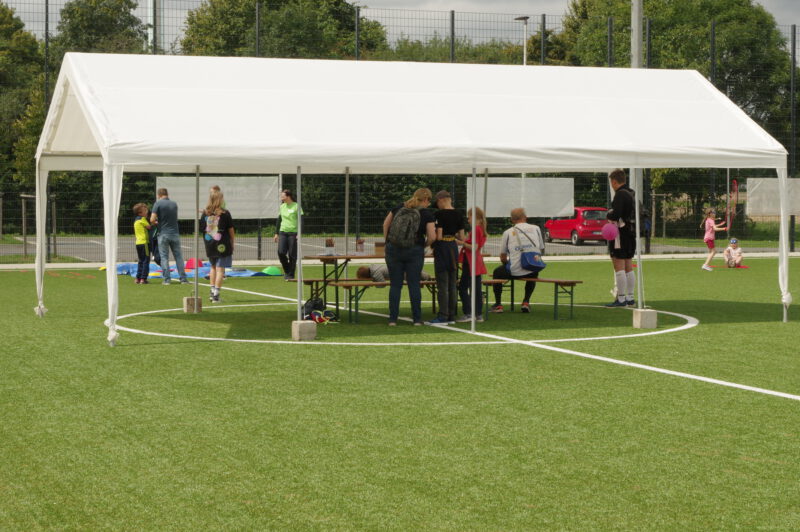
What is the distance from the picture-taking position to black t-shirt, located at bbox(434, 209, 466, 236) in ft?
44.2

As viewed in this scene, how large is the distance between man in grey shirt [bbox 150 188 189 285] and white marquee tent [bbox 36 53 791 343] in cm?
540

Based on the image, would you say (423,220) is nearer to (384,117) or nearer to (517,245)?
(384,117)

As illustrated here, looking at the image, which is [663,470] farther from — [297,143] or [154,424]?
[297,143]

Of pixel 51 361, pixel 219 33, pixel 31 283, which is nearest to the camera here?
pixel 51 361

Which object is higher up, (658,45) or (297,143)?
(658,45)

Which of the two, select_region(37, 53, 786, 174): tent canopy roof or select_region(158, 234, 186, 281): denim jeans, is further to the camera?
select_region(158, 234, 186, 281): denim jeans

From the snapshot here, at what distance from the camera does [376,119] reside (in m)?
12.6

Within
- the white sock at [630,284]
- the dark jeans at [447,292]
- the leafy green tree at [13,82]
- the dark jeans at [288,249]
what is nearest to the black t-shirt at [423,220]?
the dark jeans at [447,292]

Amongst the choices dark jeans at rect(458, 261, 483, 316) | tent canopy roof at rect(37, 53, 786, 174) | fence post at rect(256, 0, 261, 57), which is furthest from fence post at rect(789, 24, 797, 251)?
dark jeans at rect(458, 261, 483, 316)

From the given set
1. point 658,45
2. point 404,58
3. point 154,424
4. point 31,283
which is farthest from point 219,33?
point 154,424

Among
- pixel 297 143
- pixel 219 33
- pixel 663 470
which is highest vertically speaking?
pixel 219 33

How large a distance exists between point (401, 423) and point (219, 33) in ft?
109

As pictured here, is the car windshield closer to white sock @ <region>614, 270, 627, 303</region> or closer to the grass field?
white sock @ <region>614, 270, 627, 303</region>

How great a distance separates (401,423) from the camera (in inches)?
299
